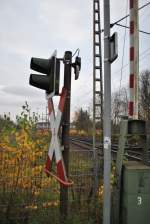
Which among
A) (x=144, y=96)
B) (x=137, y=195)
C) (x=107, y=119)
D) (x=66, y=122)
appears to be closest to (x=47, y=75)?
(x=66, y=122)

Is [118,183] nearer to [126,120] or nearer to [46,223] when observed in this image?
[126,120]

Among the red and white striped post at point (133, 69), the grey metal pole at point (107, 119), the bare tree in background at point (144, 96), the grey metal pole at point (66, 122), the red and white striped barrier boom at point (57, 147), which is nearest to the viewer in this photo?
the grey metal pole at point (107, 119)

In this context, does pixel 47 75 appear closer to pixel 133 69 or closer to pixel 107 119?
pixel 107 119

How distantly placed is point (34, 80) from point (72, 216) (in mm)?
2385

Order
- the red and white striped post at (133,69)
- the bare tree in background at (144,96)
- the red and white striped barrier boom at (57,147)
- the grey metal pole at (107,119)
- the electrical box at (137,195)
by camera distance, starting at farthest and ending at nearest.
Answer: the bare tree in background at (144,96), the red and white striped post at (133,69), the electrical box at (137,195), the red and white striped barrier boom at (57,147), the grey metal pole at (107,119)

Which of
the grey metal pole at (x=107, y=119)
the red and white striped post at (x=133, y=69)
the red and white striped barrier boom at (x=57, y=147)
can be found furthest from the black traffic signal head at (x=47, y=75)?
the red and white striped post at (x=133, y=69)

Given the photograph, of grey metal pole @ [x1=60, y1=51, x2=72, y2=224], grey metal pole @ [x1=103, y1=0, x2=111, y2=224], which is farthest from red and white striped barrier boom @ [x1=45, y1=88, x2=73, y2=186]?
grey metal pole @ [x1=103, y1=0, x2=111, y2=224]

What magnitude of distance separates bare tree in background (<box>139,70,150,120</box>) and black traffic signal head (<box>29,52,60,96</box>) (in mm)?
37057

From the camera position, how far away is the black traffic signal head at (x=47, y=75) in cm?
532

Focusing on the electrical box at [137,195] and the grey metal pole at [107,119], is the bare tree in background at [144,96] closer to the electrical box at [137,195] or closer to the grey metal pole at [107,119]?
the electrical box at [137,195]

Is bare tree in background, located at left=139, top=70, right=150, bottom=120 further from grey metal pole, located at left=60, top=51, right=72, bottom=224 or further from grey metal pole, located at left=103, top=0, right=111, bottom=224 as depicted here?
grey metal pole, located at left=103, top=0, right=111, bottom=224

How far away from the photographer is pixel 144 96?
50.6 metres

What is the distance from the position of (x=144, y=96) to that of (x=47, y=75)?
152ft

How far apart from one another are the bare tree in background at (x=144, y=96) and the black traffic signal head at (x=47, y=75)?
3706cm
